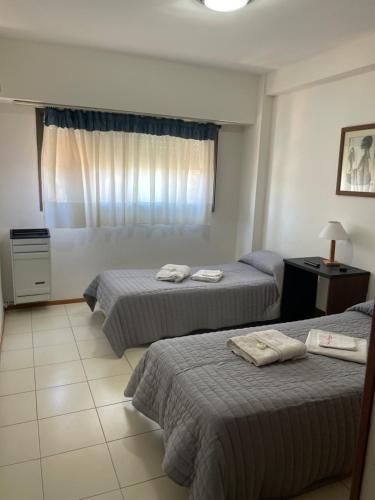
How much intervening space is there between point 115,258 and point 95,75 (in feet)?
6.33

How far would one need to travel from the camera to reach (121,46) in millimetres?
3398

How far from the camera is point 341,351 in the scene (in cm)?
209

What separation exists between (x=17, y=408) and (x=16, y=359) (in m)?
0.66

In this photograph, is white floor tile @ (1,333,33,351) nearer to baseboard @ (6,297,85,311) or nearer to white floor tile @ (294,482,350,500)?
baseboard @ (6,297,85,311)

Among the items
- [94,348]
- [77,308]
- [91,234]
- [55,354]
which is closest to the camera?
[55,354]

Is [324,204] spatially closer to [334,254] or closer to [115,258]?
[334,254]

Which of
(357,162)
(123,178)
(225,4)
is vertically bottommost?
(123,178)

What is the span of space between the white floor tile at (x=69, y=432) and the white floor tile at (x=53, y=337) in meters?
1.06

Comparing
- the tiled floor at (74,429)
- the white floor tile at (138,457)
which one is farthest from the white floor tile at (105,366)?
the white floor tile at (138,457)

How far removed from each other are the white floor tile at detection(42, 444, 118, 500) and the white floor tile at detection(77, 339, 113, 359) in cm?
108

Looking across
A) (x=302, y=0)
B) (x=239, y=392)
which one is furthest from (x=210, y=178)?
(x=239, y=392)

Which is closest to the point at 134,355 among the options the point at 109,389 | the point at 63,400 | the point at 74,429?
the point at 109,389

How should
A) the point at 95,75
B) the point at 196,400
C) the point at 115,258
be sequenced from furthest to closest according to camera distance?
the point at 115,258, the point at 95,75, the point at 196,400

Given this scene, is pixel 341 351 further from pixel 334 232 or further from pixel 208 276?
pixel 208 276
